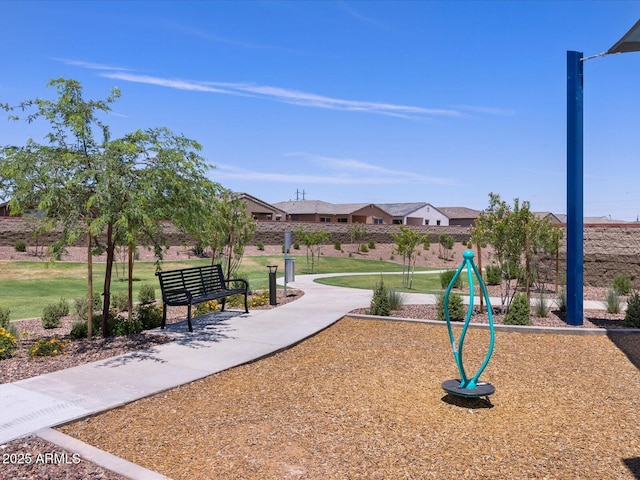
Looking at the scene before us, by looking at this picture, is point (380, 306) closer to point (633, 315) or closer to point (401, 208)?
point (633, 315)

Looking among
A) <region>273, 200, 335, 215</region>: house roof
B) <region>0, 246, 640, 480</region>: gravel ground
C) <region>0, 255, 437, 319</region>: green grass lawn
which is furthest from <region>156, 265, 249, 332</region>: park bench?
<region>273, 200, 335, 215</region>: house roof

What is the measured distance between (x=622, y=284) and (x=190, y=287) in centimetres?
1415

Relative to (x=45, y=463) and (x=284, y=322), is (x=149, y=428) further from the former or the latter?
(x=284, y=322)

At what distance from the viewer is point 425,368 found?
24.2 ft

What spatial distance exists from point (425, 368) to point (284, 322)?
3918mm

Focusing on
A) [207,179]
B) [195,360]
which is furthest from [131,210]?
[195,360]

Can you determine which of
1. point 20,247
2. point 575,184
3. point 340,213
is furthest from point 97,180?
point 340,213

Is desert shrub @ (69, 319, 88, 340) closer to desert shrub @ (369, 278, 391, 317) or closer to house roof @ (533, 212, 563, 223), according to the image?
desert shrub @ (369, 278, 391, 317)

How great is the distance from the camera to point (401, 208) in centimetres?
8125

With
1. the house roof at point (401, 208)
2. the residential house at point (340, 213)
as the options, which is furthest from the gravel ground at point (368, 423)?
the house roof at point (401, 208)

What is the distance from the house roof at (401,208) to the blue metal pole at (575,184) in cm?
6718

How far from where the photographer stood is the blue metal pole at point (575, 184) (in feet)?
34.4

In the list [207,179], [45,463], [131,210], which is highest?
[207,179]

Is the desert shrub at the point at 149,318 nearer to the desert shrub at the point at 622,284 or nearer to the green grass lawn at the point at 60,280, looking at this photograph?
the green grass lawn at the point at 60,280
